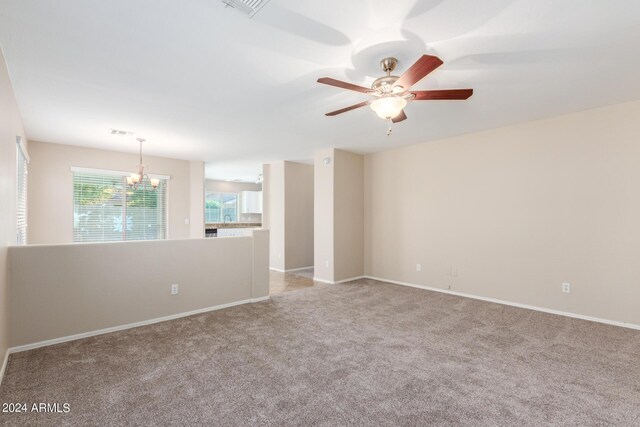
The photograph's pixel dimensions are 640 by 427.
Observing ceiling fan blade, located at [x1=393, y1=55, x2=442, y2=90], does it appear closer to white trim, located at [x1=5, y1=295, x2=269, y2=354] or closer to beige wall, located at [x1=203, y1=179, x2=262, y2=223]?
white trim, located at [x1=5, y1=295, x2=269, y2=354]

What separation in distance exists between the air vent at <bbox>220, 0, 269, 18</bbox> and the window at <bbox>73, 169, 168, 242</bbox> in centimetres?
548

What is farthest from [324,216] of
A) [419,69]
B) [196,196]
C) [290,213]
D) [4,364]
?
[4,364]

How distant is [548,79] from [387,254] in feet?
12.3

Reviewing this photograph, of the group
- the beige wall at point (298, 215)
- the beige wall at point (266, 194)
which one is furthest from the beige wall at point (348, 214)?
the beige wall at point (266, 194)

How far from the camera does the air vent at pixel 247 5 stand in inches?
72.3

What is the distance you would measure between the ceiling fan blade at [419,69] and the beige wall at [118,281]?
3042 mm

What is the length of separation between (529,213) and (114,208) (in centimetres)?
727

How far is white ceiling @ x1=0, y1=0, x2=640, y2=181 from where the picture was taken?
196 centimetres

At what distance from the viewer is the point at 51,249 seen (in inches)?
119

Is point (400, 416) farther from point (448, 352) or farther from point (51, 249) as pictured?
point (51, 249)

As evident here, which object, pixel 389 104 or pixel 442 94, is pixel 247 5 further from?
pixel 442 94

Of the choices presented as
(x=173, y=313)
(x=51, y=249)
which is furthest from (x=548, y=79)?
(x=51, y=249)

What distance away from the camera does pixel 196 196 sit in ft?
23.5

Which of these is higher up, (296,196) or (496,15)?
(496,15)
